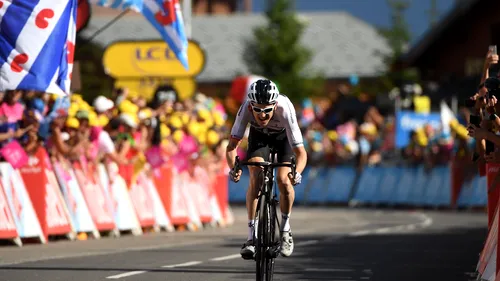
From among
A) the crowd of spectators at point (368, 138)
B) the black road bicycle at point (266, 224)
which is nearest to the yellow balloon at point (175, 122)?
the crowd of spectators at point (368, 138)

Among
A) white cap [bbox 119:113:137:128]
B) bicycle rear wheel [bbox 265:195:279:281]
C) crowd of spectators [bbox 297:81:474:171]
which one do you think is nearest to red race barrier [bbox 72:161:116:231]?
white cap [bbox 119:113:137:128]

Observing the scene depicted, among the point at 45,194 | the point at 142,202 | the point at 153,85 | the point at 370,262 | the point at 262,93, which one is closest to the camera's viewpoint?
the point at 262,93

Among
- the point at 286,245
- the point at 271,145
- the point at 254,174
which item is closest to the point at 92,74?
the point at 271,145

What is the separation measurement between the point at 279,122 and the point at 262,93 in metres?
0.69

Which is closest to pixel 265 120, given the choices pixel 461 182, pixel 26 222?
pixel 26 222

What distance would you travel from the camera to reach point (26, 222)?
19.0 meters

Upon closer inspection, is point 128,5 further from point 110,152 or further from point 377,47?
point 377,47

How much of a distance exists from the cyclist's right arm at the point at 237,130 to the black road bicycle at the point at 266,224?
0.36 meters

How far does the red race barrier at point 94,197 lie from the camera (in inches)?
824

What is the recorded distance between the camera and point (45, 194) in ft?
64.0

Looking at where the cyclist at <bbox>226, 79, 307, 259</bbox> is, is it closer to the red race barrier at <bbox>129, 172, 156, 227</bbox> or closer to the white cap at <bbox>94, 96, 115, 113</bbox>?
the red race barrier at <bbox>129, 172, 156, 227</bbox>

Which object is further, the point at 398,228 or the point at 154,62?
the point at 154,62

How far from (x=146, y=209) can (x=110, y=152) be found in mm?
1622

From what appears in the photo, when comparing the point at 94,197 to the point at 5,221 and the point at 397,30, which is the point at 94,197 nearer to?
the point at 5,221
